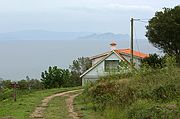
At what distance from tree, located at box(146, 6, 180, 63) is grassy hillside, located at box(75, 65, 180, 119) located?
77.4ft

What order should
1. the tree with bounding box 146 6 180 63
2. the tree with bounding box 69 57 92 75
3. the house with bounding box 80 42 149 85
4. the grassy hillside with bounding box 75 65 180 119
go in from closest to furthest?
the grassy hillside with bounding box 75 65 180 119 → the tree with bounding box 146 6 180 63 → the house with bounding box 80 42 149 85 → the tree with bounding box 69 57 92 75

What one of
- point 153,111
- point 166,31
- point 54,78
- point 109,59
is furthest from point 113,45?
point 153,111

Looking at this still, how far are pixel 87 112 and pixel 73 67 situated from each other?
46.2 metres

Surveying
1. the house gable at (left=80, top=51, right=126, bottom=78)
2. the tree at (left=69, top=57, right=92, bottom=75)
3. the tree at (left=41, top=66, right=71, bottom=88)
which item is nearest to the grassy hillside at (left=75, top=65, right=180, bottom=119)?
the tree at (left=41, top=66, right=71, bottom=88)

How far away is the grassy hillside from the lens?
41.9ft

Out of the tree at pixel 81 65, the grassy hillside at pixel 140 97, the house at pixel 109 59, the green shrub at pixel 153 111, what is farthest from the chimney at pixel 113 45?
the green shrub at pixel 153 111

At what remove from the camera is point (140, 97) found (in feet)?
51.9

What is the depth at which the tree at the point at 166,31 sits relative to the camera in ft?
138

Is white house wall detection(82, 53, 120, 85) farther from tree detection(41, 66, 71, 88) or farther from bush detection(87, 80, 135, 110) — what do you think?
bush detection(87, 80, 135, 110)

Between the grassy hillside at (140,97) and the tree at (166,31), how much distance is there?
2358 centimetres

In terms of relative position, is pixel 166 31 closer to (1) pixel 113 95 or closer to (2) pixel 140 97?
(1) pixel 113 95

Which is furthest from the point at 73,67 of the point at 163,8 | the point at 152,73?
the point at 152,73

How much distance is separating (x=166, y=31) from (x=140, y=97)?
91.0 ft

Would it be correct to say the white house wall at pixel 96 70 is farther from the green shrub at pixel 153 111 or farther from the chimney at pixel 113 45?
the green shrub at pixel 153 111
